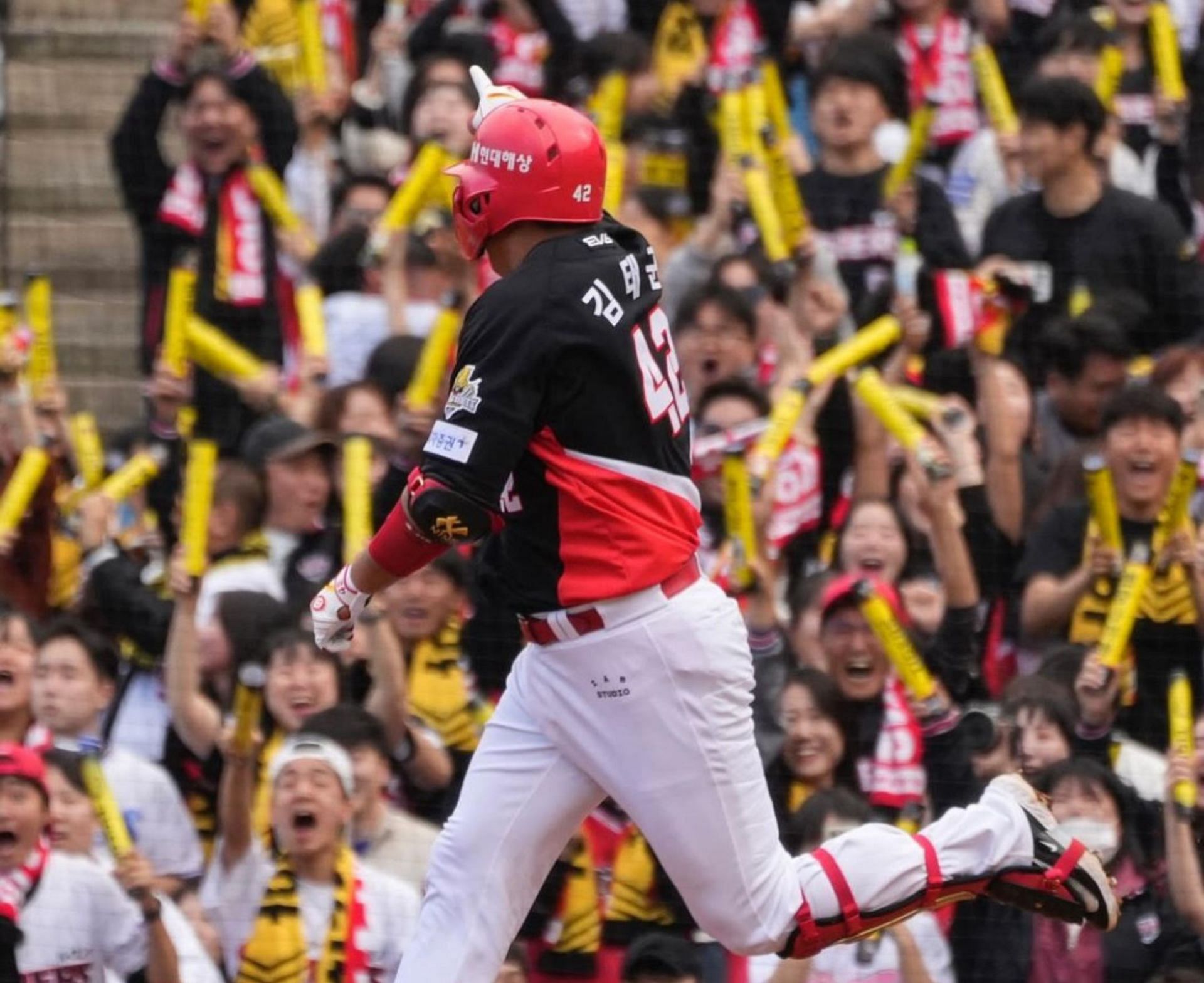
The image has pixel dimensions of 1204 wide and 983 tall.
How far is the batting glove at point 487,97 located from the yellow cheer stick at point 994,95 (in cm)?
400

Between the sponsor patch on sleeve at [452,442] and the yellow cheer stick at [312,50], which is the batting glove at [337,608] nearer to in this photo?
the sponsor patch on sleeve at [452,442]

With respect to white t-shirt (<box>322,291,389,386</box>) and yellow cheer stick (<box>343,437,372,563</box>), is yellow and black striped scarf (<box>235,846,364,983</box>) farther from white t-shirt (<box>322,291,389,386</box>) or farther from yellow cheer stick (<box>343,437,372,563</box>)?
white t-shirt (<box>322,291,389,386</box>)

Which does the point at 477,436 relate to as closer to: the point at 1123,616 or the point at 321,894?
the point at 321,894

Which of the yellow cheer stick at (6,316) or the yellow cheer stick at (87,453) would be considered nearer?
the yellow cheer stick at (6,316)

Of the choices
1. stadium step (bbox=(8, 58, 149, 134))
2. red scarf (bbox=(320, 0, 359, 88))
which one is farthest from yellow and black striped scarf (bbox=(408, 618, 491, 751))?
stadium step (bbox=(8, 58, 149, 134))

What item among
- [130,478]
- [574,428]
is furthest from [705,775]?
[130,478]

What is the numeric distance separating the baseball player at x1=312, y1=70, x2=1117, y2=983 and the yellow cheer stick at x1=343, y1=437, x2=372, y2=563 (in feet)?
7.32

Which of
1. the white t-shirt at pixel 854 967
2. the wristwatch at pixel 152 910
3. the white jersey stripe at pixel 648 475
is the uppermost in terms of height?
the white jersey stripe at pixel 648 475

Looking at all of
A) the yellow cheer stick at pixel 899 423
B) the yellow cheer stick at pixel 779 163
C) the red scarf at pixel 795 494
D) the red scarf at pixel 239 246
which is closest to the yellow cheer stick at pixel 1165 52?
the yellow cheer stick at pixel 779 163

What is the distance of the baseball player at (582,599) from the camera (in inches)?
197

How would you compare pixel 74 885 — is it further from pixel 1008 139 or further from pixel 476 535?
pixel 1008 139

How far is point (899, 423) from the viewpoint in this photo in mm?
7359

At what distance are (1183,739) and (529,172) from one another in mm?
2209

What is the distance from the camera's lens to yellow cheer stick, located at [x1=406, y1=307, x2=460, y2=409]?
7914mm
